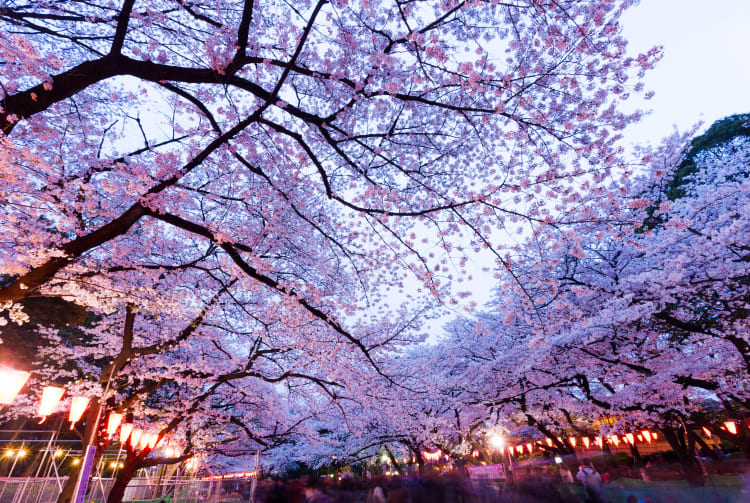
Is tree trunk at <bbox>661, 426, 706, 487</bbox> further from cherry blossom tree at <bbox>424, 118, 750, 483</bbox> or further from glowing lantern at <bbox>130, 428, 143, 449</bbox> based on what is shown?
glowing lantern at <bbox>130, 428, 143, 449</bbox>

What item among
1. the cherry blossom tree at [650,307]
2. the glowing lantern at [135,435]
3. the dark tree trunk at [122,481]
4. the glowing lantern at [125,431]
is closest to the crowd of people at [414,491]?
the cherry blossom tree at [650,307]

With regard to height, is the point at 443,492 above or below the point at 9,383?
below

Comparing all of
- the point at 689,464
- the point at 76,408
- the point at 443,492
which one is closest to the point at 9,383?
the point at 76,408

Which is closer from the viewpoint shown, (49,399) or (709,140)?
(49,399)

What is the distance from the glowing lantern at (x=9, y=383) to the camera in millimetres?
5645

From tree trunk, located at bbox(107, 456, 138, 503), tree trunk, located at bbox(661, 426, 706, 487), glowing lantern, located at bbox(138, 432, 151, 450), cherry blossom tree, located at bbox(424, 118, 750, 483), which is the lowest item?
tree trunk, located at bbox(661, 426, 706, 487)

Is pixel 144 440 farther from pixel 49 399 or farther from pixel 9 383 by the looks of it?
pixel 9 383

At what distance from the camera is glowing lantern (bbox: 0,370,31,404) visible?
564cm

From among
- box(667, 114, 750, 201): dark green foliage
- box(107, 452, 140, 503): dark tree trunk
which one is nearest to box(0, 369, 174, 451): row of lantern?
box(107, 452, 140, 503): dark tree trunk

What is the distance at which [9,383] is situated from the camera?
574 centimetres

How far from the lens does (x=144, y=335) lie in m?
13.7

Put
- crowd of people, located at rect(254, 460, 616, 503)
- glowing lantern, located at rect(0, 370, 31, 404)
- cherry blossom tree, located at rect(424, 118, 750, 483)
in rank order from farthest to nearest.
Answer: cherry blossom tree, located at rect(424, 118, 750, 483), crowd of people, located at rect(254, 460, 616, 503), glowing lantern, located at rect(0, 370, 31, 404)

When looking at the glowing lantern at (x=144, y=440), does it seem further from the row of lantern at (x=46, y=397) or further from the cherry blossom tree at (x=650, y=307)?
the cherry blossom tree at (x=650, y=307)

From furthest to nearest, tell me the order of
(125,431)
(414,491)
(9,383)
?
(125,431) < (414,491) < (9,383)
